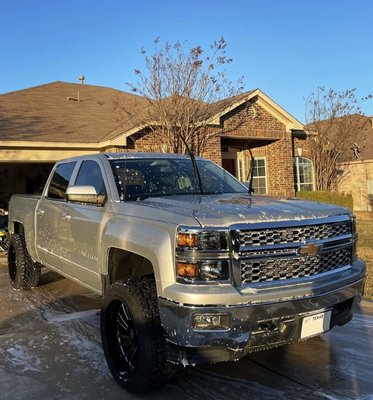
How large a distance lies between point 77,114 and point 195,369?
1295cm

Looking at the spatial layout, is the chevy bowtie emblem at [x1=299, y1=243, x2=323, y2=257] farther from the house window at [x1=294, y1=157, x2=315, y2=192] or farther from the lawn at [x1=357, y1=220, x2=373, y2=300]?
the house window at [x1=294, y1=157, x2=315, y2=192]

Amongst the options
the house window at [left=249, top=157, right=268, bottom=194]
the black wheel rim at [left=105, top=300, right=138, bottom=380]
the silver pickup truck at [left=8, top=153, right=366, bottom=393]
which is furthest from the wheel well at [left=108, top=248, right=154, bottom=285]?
the house window at [left=249, top=157, right=268, bottom=194]

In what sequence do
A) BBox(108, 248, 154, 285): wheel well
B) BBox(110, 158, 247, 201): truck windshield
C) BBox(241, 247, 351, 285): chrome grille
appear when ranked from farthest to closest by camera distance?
BBox(110, 158, 247, 201): truck windshield → BBox(108, 248, 154, 285): wheel well → BBox(241, 247, 351, 285): chrome grille

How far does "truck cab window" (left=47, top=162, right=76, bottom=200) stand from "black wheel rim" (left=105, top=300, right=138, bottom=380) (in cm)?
200

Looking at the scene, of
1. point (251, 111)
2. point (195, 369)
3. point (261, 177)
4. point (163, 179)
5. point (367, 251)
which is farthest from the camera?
point (261, 177)

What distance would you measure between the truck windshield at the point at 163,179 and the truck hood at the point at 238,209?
0.34 m

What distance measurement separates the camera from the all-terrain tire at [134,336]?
3367 millimetres

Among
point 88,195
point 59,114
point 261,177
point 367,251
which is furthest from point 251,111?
point 88,195

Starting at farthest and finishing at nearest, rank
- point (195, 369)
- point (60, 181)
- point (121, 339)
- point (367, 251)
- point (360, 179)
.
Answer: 1. point (360, 179)
2. point (367, 251)
3. point (60, 181)
4. point (195, 369)
5. point (121, 339)

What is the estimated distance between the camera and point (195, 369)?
161 inches

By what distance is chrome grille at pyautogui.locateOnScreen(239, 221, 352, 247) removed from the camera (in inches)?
126

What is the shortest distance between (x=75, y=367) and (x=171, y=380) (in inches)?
38.3

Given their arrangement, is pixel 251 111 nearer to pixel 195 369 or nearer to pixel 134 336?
pixel 195 369

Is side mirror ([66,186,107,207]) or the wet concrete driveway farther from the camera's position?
side mirror ([66,186,107,207])
